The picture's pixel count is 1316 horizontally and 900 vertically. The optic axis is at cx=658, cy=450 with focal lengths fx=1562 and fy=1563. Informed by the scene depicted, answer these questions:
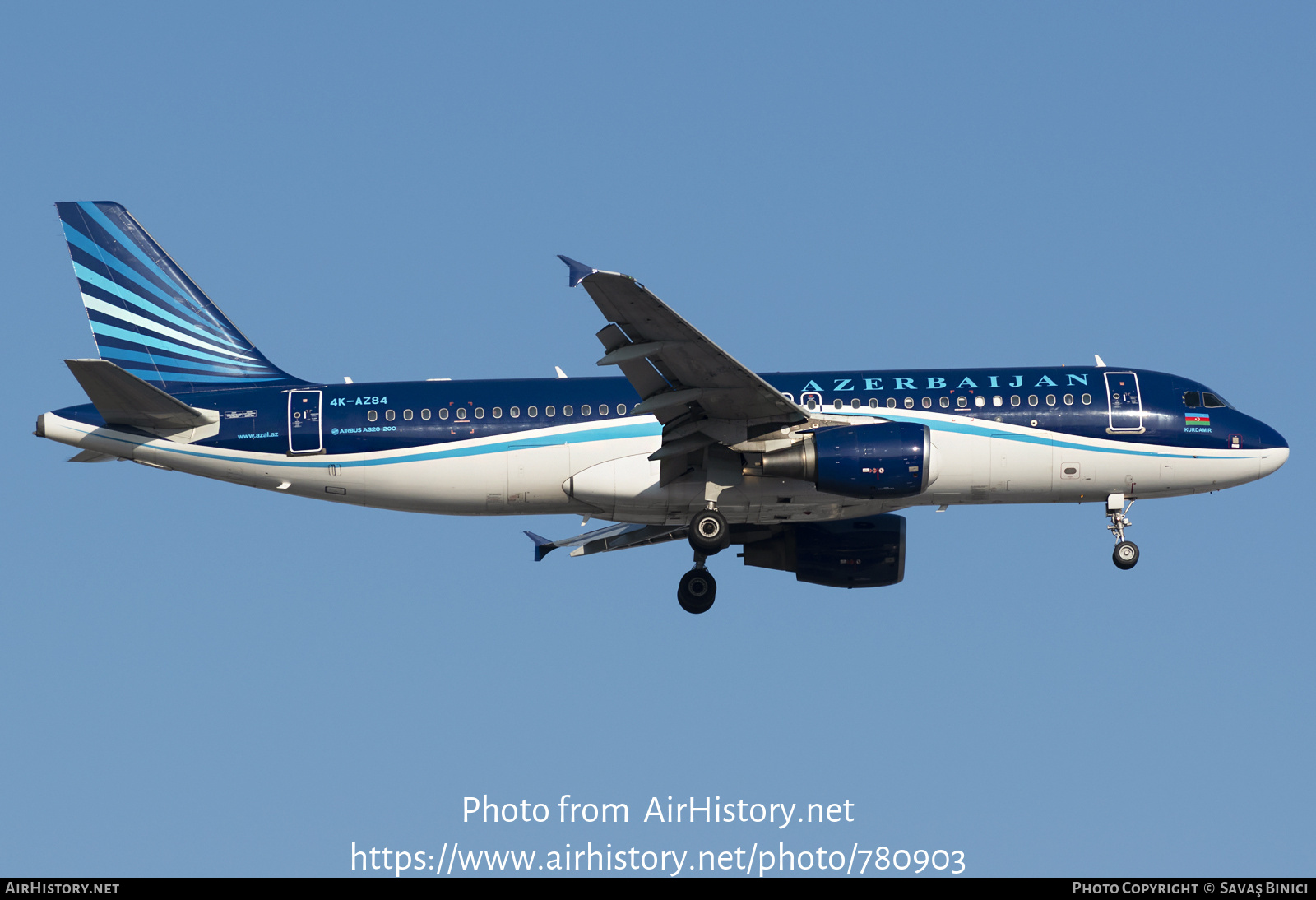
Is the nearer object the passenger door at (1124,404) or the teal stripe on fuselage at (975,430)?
the teal stripe on fuselage at (975,430)

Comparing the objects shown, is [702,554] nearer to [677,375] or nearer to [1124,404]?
[677,375]

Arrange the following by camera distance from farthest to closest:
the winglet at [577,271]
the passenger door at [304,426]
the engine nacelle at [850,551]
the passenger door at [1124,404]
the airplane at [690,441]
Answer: the engine nacelle at [850,551], the passenger door at [1124,404], the passenger door at [304,426], the airplane at [690,441], the winglet at [577,271]

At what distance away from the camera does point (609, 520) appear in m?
41.1

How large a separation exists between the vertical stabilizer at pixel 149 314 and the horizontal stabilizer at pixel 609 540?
335 inches

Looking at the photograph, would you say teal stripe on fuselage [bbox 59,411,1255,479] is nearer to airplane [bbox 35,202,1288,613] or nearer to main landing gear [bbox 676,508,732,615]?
airplane [bbox 35,202,1288,613]

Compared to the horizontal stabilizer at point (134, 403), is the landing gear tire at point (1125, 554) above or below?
below

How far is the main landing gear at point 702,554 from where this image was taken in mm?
39688

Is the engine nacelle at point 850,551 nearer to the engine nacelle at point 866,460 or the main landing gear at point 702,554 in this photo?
the main landing gear at point 702,554

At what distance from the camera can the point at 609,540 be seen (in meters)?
45.3

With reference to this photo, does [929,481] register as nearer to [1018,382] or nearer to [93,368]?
[1018,382]

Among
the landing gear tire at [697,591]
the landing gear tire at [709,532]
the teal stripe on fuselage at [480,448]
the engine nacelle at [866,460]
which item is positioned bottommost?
the landing gear tire at [697,591]

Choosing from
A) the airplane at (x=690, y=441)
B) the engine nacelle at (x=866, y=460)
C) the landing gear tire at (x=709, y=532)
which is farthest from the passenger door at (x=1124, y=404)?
the landing gear tire at (x=709, y=532)
